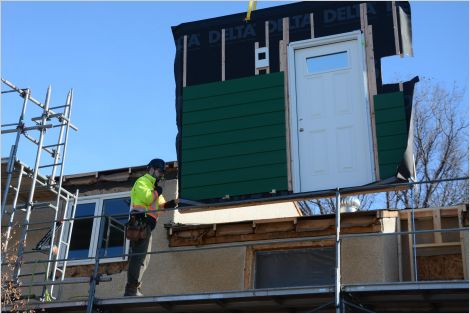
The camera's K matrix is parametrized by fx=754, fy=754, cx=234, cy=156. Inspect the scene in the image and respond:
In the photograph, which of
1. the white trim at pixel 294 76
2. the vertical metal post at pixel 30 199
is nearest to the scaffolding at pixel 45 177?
the vertical metal post at pixel 30 199

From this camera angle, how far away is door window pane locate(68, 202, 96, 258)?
15.3m

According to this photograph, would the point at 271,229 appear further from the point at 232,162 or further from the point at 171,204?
the point at 171,204

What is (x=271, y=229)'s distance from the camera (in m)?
13.7

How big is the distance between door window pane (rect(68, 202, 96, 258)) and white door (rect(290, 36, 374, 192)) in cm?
546

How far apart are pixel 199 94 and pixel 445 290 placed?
5.56 m

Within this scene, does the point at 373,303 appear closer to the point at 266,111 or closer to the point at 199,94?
the point at 266,111

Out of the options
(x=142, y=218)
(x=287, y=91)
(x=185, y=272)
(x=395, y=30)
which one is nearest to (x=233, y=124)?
(x=287, y=91)

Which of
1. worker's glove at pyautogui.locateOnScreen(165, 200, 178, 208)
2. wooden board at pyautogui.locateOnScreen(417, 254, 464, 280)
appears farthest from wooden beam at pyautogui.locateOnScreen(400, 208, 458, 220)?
worker's glove at pyautogui.locateOnScreen(165, 200, 178, 208)

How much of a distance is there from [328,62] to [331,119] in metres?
1.04

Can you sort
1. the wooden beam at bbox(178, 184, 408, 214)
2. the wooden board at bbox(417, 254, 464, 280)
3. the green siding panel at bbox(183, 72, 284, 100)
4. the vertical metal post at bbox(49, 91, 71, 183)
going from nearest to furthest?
the wooden beam at bbox(178, 184, 408, 214)
the green siding panel at bbox(183, 72, 284, 100)
the wooden board at bbox(417, 254, 464, 280)
the vertical metal post at bbox(49, 91, 71, 183)

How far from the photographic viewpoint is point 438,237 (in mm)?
13359

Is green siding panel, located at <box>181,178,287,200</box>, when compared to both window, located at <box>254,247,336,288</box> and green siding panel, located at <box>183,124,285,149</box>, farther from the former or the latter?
window, located at <box>254,247,336,288</box>

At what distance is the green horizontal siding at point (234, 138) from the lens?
1202 centimetres

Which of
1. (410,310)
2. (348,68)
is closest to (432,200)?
(348,68)
